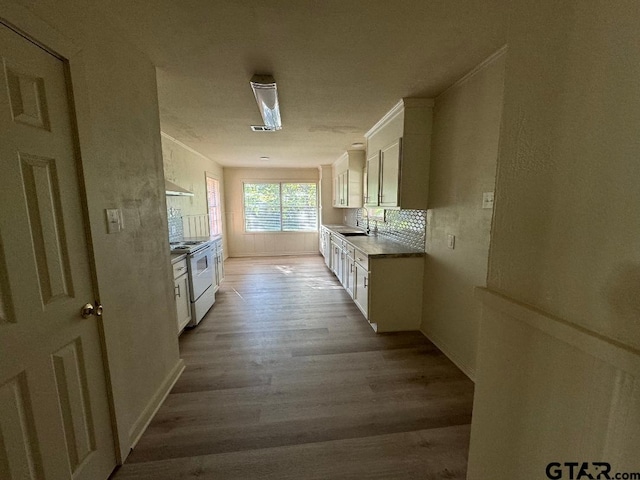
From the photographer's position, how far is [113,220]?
1420 mm

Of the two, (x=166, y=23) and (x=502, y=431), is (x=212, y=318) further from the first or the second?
(x=502, y=431)

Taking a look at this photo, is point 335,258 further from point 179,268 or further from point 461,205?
point 461,205

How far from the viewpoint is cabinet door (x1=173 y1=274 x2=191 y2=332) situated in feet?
8.84

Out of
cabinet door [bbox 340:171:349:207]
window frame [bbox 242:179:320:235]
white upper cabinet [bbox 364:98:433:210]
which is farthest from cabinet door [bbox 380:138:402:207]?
window frame [bbox 242:179:320:235]

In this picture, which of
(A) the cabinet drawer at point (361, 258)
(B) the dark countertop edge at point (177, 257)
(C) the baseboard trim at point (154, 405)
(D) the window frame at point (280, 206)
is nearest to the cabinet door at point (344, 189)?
(D) the window frame at point (280, 206)

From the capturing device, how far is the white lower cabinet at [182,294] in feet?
8.77

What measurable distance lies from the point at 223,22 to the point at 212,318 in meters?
3.04

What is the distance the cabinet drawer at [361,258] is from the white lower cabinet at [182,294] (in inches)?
79.7

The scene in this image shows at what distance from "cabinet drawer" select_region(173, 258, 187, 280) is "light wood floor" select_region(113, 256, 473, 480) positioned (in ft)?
2.37

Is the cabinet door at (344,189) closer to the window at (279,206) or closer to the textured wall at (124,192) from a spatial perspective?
the window at (279,206)

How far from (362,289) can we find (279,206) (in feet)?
14.8

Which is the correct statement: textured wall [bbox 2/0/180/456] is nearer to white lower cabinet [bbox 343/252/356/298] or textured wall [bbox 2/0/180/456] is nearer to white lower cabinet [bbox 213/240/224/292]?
white lower cabinet [bbox 213/240/224/292]

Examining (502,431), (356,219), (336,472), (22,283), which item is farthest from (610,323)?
(356,219)

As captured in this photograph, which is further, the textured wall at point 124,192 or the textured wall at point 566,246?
the textured wall at point 124,192
